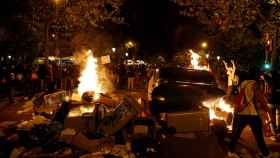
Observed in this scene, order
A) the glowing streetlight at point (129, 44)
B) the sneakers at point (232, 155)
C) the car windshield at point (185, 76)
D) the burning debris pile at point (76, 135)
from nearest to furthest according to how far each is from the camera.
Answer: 1. the burning debris pile at point (76, 135)
2. the sneakers at point (232, 155)
3. the car windshield at point (185, 76)
4. the glowing streetlight at point (129, 44)

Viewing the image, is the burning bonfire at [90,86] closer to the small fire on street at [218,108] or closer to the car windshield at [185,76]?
the car windshield at [185,76]

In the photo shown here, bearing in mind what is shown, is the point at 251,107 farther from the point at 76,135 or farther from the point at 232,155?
the point at 76,135

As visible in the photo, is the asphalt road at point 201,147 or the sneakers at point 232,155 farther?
the asphalt road at point 201,147

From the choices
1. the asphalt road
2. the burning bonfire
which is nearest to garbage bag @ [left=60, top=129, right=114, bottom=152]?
the asphalt road

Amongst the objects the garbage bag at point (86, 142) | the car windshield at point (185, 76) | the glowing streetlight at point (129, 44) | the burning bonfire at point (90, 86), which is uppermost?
the glowing streetlight at point (129, 44)

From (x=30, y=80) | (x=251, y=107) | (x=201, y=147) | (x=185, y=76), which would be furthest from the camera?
(x=30, y=80)

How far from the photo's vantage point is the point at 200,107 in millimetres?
11039

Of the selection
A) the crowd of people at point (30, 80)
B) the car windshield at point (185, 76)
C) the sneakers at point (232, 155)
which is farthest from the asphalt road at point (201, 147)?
the crowd of people at point (30, 80)

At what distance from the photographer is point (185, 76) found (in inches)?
499

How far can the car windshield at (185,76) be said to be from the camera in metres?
12.6

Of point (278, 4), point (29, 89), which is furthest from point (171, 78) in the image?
point (29, 89)

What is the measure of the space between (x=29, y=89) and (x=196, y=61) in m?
20.0

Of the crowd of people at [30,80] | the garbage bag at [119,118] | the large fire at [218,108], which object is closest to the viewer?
the garbage bag at [119,118]

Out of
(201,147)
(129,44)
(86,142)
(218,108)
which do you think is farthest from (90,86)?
(129,44)
